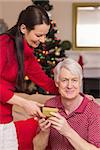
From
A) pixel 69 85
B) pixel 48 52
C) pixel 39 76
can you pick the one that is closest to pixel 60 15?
pixel 48 52

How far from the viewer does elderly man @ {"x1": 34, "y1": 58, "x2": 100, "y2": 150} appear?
1377 millimetres

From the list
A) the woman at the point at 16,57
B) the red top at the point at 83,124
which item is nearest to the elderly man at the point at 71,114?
the red top at the point at 83,124

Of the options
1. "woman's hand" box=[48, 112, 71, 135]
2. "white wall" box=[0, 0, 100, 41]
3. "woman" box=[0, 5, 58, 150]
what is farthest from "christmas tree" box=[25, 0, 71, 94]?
"woman's hand" box=[48, 112, 71, 135]

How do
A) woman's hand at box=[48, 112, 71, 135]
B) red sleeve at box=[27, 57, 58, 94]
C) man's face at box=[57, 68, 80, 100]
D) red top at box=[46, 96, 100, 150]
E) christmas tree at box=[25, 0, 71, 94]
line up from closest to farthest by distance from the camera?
woman's hand at box=[48, 112, 71, 135] < red top at box=[46, 96, 100, 150] < man's face at box=[57, 68, 80, 100] < red sleeve at box=[27, 57, 58, 94] < christmas tree at box=[25, 0, 71, 94]

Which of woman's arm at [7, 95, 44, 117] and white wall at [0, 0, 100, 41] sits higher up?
white wall at [0, 0, 100, 41]

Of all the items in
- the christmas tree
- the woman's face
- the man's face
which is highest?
the woman's face

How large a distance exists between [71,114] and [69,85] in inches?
5.2

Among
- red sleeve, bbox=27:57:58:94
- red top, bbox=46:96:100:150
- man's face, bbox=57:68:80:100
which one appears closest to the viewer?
red top, bbox=46:96:100:150

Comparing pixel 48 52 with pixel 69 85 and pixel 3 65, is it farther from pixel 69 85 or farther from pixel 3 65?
pixel 3 65

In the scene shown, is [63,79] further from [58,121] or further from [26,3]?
[26,3]

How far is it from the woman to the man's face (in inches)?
6.7

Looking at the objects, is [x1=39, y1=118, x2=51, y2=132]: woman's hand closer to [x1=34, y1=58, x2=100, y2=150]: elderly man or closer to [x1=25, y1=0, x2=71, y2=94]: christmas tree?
[x1=34, y1=58, x2=100, y2=150]: elderly man

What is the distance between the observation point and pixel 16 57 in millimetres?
1444

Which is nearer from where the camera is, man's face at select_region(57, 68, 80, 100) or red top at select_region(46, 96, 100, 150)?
red top at select_region(46, 96, 100, 150)
